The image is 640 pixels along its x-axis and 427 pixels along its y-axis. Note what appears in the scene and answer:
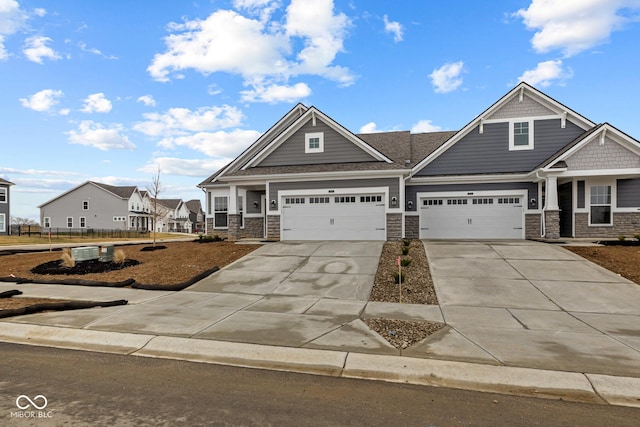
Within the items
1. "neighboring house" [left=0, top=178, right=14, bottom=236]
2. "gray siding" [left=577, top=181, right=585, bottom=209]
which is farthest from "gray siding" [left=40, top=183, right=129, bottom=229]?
"gray siding" [left=577, top=181, right=585, bottom=209]

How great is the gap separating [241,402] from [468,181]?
17.0m

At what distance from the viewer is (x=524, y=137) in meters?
18.3

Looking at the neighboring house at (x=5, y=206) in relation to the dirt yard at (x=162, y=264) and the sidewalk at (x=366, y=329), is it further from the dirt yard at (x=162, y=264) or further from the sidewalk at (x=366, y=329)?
the sidewalk at (x=366, y=329)

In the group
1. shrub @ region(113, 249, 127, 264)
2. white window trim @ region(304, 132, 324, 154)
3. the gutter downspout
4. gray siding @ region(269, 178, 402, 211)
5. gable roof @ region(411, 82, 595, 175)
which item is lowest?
shrub @ region(113, 249, 127, 264)

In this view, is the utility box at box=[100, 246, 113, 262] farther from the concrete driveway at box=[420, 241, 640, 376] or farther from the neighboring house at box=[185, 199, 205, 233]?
the neighboring house at box=[185, 199, 205, 233]

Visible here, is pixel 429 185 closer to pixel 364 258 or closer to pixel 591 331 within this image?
pixel 364 258

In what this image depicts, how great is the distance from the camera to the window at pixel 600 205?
55.9ft

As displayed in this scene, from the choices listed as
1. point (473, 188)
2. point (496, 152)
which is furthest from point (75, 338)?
point (496, 152)

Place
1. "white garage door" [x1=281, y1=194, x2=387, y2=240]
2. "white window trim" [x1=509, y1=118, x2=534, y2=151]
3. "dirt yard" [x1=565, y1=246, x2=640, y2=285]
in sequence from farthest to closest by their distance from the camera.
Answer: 1. "white window trim" [x1=509, y1=118, x2=534, y2=151]
2. "white garage door" [x1=281, y1=194, x2=387, y2=240]
3. "dirt yard" [x1=565, y1=246, x2=640, y2=285]

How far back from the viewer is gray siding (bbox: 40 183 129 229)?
2103 inches

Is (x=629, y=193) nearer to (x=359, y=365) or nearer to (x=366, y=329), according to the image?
(x=366, y=329)

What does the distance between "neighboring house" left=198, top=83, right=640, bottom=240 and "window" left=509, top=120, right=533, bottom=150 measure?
0.05 metres

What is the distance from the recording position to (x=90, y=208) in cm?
5350

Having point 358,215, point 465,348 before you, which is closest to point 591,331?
point 465,348
